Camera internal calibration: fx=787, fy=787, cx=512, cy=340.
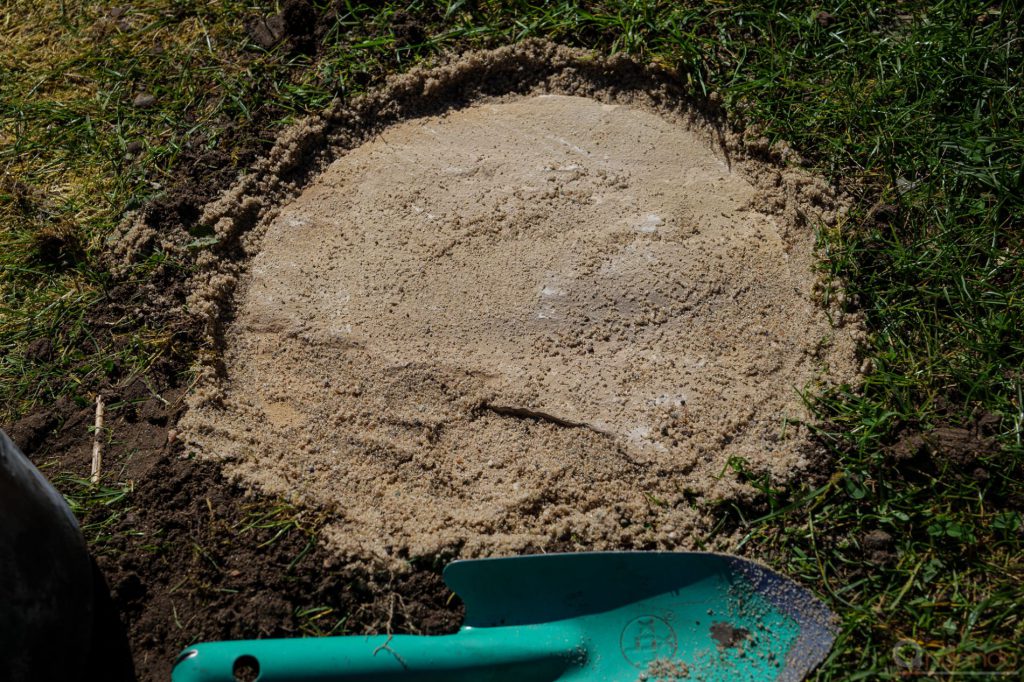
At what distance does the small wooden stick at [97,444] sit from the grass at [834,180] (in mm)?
84

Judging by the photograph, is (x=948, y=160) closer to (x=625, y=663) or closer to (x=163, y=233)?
(x=625, y=663)

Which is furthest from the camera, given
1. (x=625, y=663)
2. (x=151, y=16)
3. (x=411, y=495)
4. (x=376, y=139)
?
(x=151, y=16)

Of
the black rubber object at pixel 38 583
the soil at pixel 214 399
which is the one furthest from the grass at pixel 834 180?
the black rubber object at pixel 38 583

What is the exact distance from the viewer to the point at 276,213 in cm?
258

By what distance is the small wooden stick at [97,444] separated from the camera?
90.7 inches

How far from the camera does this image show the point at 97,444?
2.34 meters

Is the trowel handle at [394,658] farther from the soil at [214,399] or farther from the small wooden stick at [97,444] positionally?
the small wooden stick at [97,444]

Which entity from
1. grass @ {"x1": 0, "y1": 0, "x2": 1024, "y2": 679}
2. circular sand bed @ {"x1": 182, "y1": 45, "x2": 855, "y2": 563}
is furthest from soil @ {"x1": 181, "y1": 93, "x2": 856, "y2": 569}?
grass @ {"x1": 0, "y1": 0, "x2": 1024, "y2": 679}

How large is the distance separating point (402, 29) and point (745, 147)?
1.32 m

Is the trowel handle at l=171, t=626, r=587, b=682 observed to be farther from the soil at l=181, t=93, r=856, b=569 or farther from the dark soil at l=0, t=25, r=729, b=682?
the soil at l=181, t=93, r=856, b=569

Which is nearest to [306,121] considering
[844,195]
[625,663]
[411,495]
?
[411,495]

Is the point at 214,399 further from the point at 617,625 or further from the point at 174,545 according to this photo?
the point at 617,625

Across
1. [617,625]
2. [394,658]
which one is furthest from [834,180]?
[394,658]

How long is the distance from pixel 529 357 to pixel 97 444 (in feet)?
4.30
